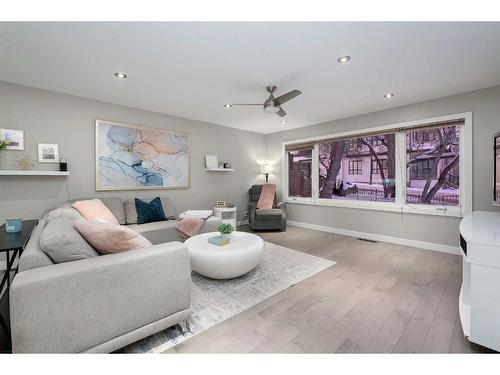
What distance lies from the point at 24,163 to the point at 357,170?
538cm

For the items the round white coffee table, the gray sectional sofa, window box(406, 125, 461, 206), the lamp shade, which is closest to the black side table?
the gray sectional sofa

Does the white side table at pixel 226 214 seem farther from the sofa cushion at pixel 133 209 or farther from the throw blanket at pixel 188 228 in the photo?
the throw blanket at pixel 188 228

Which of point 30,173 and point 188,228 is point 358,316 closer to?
point 188,228

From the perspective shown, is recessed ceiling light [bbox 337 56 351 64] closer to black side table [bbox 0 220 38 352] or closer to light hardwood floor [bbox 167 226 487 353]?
light hardwood floor [bbox 167 226 487 353]

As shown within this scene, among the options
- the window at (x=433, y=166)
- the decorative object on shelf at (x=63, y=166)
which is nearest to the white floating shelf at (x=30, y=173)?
the decorative object on shelf at (x=63, y=166)

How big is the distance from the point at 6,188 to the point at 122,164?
138 centimetres

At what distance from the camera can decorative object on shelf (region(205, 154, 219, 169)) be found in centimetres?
478

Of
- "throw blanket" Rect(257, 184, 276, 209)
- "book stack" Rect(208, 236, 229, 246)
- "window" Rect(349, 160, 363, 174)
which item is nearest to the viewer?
"book stack" Rect(208, 236, 229, 246)

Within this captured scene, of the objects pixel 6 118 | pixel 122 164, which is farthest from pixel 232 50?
pixel 6 118

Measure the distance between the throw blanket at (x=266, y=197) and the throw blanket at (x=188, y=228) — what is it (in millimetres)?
1983

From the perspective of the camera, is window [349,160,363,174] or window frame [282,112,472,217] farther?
window [349,160,363,174]

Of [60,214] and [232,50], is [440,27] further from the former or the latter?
[60,214]

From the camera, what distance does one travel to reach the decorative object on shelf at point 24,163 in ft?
9.67

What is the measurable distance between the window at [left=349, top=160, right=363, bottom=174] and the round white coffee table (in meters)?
2.98
